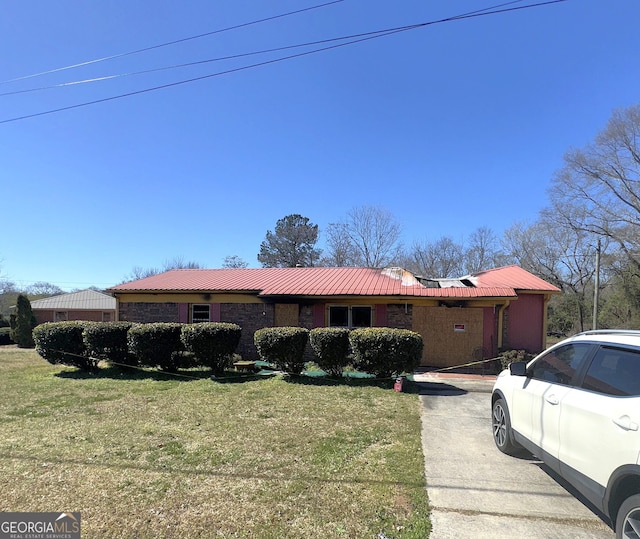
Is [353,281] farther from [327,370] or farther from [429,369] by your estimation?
[327,370]

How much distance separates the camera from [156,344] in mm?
11539

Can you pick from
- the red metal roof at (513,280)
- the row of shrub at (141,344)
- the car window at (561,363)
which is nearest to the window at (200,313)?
the row of shrub at (141,344)

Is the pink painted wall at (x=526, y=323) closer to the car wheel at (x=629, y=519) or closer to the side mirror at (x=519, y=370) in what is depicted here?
the side mirror at (x=519, y=370)

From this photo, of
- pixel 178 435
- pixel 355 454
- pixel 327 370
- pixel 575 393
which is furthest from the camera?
pixel 327 370

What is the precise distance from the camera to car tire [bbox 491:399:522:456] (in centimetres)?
493

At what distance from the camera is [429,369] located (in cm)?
1355

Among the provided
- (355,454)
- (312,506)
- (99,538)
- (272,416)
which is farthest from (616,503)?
(272,416)

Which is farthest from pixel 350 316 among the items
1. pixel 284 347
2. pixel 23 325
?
pixel 23 325

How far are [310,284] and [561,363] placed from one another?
12.4m

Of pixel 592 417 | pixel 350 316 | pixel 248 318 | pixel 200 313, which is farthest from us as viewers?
pixel 200 313

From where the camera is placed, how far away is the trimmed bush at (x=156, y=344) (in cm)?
1153

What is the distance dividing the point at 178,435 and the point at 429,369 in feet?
32.0

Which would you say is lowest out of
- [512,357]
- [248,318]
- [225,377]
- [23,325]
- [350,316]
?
[23,325]

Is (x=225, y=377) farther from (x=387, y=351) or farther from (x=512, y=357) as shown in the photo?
(x=512, y=357)
